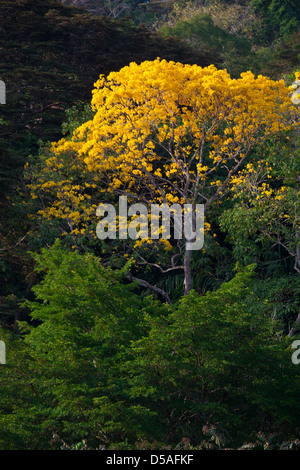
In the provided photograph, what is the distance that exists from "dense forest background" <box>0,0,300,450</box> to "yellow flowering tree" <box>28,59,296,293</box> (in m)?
0.46

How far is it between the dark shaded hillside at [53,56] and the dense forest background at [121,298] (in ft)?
0.18

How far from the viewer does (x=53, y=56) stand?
77.2 ft

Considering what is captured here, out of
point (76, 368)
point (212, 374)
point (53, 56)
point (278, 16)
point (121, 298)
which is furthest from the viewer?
point (278, 16)

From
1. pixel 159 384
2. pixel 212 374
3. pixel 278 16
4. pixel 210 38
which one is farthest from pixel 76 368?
pixel 278 16

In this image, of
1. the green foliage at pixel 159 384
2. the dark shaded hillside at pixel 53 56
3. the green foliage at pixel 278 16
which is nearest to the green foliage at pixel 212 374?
the green foliage at pixel 159 384

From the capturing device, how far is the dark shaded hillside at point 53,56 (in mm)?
20109

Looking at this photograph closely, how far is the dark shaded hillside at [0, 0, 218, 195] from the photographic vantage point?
2011 cm

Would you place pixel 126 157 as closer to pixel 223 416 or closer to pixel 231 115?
pixel 231 115

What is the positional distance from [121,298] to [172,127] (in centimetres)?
641

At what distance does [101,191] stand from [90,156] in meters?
0.91

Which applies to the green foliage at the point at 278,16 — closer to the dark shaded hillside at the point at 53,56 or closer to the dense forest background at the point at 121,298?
the dense forest background at the point at 121,298

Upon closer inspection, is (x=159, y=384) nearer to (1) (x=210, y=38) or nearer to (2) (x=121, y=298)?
(2) (x=121, y=298)

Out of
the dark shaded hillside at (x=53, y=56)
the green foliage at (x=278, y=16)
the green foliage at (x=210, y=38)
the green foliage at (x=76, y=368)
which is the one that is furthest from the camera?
the green foliage at (x=278, y=16)

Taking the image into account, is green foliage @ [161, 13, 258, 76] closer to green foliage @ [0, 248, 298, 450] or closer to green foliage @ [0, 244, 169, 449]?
green foliage @ [0, 244, 169, 449]
